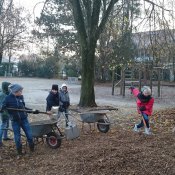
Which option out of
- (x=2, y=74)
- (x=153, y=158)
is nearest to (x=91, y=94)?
(x=153, y=158)

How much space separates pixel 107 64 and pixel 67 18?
6130 mm

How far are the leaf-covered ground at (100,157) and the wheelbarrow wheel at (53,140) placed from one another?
94 millimetres

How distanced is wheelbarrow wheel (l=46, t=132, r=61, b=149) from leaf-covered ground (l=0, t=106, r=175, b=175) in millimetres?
94

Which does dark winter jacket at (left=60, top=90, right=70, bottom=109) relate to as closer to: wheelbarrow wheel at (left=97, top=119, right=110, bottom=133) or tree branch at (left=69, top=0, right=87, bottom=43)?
wheelbarrow wheel at (left=97, top=119, right=110, bottom=133)

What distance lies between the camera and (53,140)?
6.15 metres

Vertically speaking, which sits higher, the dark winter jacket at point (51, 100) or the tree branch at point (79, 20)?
the tree branch at point (79, 20)

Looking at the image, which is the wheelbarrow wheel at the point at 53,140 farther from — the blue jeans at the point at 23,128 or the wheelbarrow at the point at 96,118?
the wheelbarrow at the point at 96,118

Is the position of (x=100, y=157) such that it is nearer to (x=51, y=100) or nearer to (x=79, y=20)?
(x=51, y=100)

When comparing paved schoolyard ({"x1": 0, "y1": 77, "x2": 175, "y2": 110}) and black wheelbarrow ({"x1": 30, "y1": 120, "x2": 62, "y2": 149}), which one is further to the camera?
paved schoolyard ({"x1": 0, "y1": 77, "x2": 175, "y2": 110})

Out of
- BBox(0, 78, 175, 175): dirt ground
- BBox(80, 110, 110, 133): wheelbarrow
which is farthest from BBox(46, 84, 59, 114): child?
BBox(0, 78, 175, 175): dirt ground

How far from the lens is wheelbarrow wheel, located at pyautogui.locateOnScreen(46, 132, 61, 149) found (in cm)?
607

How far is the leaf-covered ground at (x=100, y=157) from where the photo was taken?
460cm

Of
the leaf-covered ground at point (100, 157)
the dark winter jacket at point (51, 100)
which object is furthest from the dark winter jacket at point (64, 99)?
the leaf-covered ground at point (100, 157)

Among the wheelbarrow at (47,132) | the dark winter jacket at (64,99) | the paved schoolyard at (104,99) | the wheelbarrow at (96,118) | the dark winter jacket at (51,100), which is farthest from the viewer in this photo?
the paved schoolyard at (104,99)
